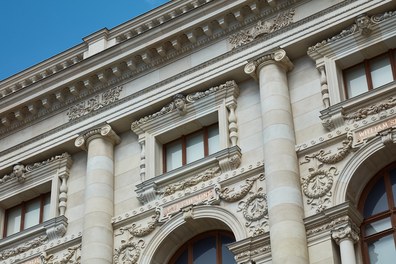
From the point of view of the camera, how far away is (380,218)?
88.9 ft

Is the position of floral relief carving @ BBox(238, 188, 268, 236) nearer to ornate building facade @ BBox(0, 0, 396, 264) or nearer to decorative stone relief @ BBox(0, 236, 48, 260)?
ornate building facade @ BBox(0, 0, 396, 264)

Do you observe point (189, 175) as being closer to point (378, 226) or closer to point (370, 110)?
point (370, 110)

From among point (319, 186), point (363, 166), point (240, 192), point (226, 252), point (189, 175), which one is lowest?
point (226, 252)

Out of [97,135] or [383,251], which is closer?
[383,251]

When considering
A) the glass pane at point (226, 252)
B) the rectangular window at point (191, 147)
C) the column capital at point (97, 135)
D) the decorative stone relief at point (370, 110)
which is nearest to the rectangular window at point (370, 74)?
the decorative stone relief at point (370, 110)

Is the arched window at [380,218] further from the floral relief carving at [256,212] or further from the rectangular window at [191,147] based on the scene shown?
the rectangular window at [191,147]

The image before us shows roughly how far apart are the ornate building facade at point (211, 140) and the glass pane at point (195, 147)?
0.14 ft

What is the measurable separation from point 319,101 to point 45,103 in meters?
9.08

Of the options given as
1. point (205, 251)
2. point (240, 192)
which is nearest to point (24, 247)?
point (205, 251)

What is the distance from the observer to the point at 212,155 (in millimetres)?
30156

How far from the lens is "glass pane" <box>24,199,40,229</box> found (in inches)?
1310

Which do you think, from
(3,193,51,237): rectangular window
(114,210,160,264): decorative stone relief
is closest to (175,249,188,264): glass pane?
(114,210,160,264): decorative stone relief

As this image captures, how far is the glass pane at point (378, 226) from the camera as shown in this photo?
88.2 ft

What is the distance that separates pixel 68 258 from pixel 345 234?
328 inches
